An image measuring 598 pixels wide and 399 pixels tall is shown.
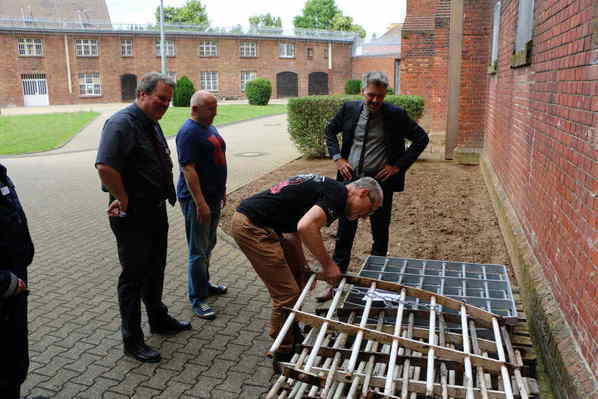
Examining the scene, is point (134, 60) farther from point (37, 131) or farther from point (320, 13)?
point (320, 13)

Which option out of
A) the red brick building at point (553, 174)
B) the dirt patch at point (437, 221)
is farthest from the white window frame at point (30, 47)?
the red brick building at point (553, 174)

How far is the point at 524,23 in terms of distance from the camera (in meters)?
5.86

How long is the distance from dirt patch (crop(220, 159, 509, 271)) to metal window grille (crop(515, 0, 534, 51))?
2306 mm

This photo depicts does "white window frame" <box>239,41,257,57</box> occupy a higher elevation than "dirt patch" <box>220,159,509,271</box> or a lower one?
higher

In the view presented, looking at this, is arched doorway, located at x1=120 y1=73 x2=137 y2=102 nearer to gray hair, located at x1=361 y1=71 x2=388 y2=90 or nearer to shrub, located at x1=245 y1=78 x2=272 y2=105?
shrub, located at x1=245 y1=78 x2=272 y2=105

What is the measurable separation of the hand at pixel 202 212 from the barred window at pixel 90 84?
4472 cm

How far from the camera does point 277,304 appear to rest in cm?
372

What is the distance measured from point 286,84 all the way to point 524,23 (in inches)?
1910

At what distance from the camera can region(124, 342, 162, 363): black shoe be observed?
3.93m

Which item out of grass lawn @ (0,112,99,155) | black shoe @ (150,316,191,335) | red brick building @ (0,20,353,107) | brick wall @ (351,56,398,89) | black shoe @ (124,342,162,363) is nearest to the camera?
black shoe @ (124,342,162,363)

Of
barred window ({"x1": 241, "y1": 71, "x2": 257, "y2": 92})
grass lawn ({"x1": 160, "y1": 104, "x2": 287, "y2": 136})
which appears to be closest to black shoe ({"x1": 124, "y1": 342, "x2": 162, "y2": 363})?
grass lawn ({"x1": 160, "y1": 104, "x2": 287, "y2": 136})

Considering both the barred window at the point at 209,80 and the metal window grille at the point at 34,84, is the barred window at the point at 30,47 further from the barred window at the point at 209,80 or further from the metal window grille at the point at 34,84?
the barred window at the point at 209,80

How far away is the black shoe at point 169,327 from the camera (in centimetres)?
439

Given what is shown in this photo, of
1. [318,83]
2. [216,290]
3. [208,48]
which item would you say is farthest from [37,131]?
[318,83]
